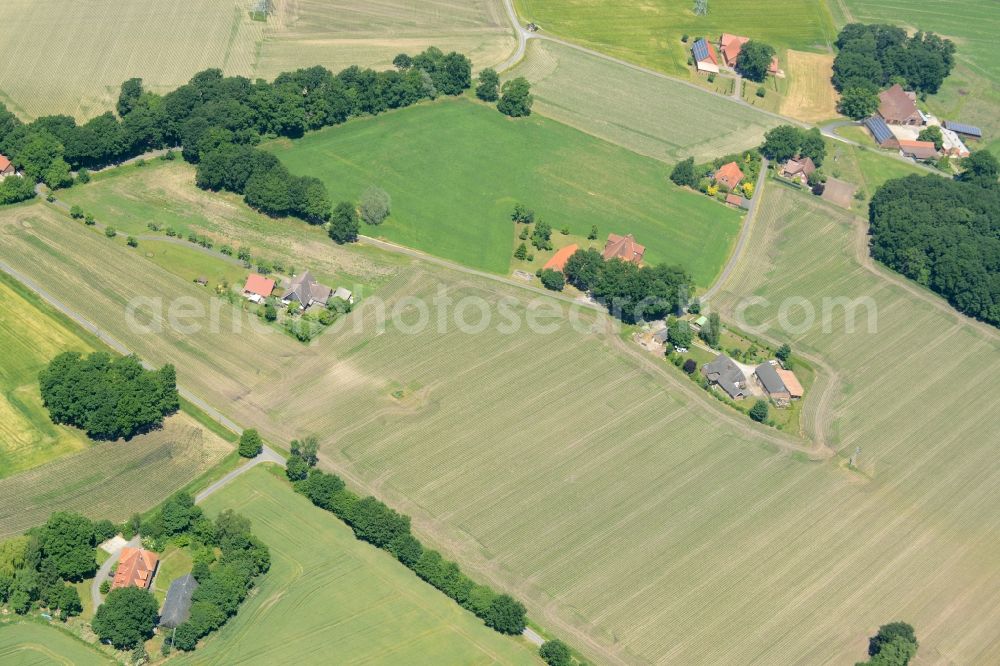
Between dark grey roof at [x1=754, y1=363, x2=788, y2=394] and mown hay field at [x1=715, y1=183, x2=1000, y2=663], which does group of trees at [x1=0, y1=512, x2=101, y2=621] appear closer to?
mown hay field at [x1=715, y1=183, x2=1000, y2=663]

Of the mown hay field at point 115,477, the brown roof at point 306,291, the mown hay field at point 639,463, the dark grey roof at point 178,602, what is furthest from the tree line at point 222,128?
the dark grey roof at point 178,602

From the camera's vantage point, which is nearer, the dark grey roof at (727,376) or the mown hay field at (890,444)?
the mown hay field at (890,444)

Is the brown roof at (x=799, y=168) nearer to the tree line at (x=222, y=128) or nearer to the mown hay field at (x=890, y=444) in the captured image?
the mown hay field at (x=890, y=444)

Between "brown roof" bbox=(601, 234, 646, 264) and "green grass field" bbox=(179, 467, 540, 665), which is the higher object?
"brown roof" bbox=(601, 234, 646, 264)

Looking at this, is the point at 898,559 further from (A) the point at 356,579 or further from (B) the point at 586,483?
(A) the point at 356,579

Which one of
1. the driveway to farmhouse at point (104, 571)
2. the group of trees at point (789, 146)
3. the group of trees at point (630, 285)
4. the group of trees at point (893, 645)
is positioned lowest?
the driveway to farmhouse at point (104, 571)

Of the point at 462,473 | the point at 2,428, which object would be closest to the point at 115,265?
the point at 2,428

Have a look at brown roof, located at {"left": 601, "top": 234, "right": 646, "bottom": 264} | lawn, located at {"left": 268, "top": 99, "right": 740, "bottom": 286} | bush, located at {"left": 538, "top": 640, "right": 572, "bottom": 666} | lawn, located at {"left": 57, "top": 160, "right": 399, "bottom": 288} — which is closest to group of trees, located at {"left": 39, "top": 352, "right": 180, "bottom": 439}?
lawn, located at {"left": 57, "top": 160, "right": 399, "bottom": 288}
